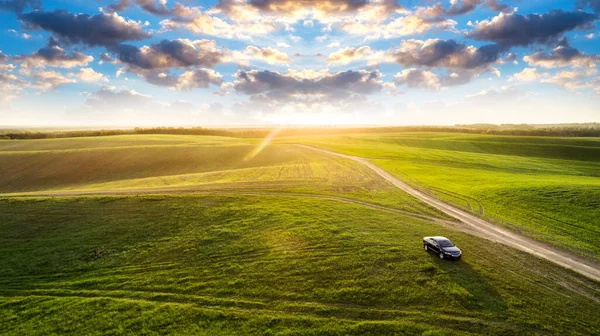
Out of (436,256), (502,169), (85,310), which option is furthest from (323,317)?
(502,169)

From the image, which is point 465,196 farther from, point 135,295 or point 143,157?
point 143,157

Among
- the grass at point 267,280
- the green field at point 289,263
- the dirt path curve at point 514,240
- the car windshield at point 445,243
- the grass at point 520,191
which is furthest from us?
the grass at point 520,191

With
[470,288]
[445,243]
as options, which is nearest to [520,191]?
[445,243]

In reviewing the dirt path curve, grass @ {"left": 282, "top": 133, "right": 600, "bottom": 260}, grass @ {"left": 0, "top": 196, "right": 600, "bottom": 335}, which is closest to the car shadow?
grass @ {"left": 0, "top": 196, "right": 600, "bottom": 335}

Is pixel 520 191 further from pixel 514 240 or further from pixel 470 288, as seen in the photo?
pixel 470 288

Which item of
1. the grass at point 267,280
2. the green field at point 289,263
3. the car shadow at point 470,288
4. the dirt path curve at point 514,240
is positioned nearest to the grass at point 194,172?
the green field at point 289,263

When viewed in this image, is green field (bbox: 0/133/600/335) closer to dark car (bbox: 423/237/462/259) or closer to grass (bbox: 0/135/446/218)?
dark car (bbox: 423/237/462/259)

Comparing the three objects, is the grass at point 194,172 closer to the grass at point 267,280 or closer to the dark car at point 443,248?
the dark car at point 443,248
